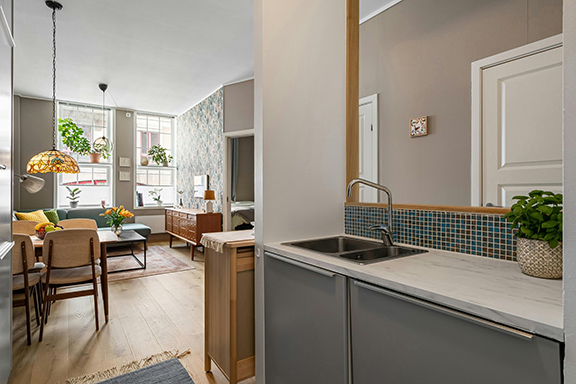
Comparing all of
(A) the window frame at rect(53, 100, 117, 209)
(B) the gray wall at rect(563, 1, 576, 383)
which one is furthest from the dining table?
(A) the window frame at rect(53, 100, 117, 209)

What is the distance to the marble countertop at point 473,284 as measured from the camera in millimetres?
758

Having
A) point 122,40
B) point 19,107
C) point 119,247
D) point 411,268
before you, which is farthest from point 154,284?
point 19,107

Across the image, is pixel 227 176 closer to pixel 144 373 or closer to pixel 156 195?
pixel 156 195

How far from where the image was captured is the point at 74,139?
20.4 feet

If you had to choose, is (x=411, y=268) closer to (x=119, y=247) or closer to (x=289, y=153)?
(x=289, y=153)

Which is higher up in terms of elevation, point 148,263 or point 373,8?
point 373,8

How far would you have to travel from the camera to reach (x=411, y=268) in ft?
3.90

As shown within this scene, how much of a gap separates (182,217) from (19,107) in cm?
353

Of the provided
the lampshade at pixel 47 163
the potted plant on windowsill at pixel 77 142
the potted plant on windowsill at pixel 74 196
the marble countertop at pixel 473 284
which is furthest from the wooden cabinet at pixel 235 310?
the potted plant on windowsill at pixel 74 196

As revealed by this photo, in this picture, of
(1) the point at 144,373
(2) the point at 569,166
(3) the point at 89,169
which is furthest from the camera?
(3) the point at 89,169

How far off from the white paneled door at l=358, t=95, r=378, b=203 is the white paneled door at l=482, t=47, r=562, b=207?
617 millimetres

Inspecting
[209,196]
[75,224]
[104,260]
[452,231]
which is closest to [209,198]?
[209,196]

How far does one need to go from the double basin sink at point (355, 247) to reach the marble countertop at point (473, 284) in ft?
0.38

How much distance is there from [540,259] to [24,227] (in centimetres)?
432
